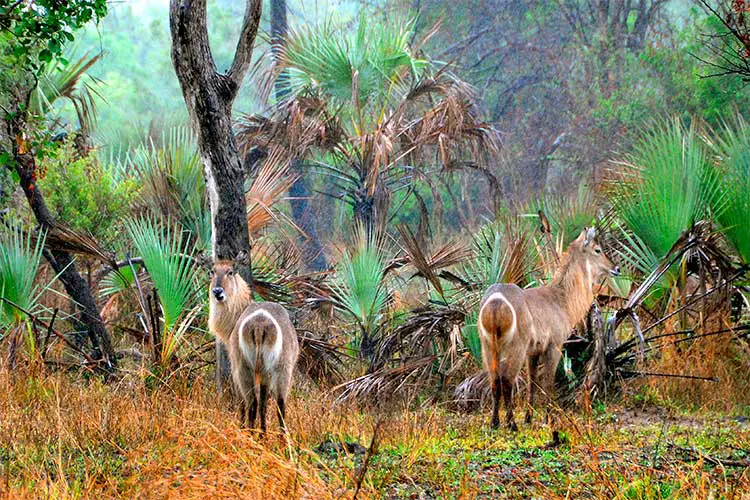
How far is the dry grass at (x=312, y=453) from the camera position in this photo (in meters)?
4.77

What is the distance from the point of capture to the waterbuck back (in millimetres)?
6953

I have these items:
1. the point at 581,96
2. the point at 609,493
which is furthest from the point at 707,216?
the point at 581,96

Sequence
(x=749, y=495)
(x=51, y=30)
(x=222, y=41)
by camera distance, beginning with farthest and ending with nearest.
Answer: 1. (x=222, y=41)
2. (x=51, y=30)
3. (x=749, y=495)

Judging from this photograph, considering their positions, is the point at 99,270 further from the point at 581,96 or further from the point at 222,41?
the point at 222,41

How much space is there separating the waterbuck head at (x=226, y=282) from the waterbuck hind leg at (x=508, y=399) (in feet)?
7.27

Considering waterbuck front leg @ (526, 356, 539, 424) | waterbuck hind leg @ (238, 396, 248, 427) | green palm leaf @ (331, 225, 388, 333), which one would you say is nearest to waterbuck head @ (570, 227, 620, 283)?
waterbuck front leg @ (526, 356, 539, 424)

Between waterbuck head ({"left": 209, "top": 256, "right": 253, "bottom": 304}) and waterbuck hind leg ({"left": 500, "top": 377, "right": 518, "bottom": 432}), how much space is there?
2215 mm

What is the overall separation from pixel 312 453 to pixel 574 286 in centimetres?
497

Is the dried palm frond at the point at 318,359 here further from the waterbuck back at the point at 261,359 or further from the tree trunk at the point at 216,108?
the waterbuck back at the point at 261,359

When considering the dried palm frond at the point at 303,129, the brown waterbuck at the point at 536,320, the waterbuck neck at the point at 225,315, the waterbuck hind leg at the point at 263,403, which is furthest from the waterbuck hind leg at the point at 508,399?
the dried palm frond at the point at 303,129

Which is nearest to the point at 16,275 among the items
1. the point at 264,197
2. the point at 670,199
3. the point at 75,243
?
the point at 75,243

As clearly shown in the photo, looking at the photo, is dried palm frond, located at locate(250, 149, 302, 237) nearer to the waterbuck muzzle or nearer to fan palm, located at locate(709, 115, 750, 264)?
the waterbuck muzzle

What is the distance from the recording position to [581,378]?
30.1 ft

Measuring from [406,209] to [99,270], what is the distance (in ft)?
51.6
